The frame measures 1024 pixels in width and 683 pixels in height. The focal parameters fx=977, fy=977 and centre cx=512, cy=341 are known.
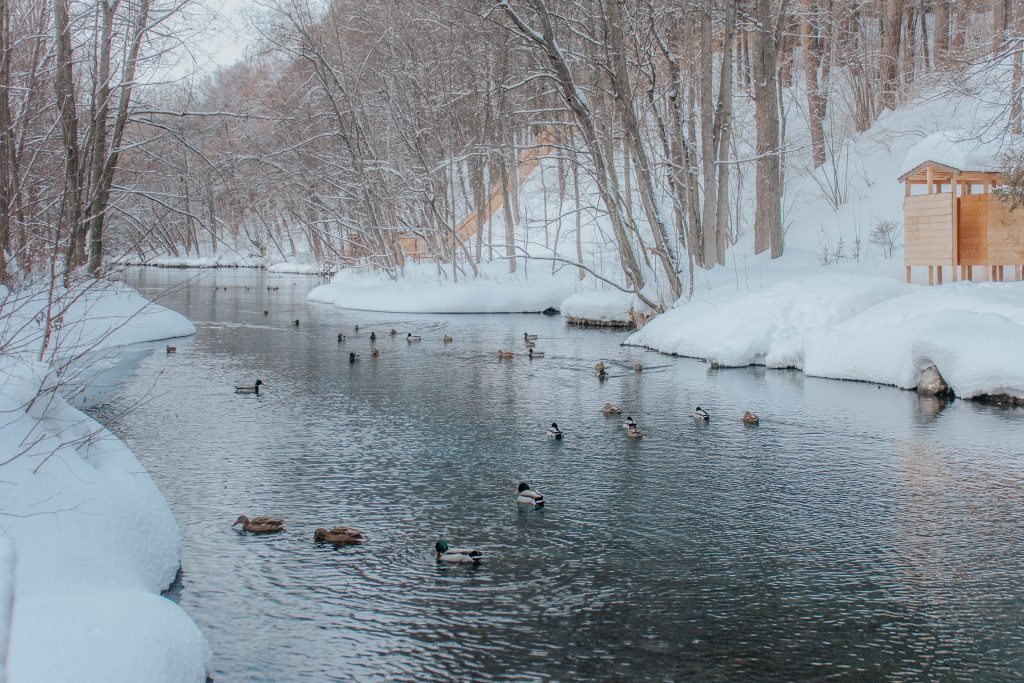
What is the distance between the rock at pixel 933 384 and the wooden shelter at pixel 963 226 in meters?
6.03

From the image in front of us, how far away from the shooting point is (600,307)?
29703 mm

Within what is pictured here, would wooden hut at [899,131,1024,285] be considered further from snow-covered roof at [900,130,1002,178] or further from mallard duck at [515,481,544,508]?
mallard duck at [515,481,544,508]

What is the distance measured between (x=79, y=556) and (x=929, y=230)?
21.3 meters

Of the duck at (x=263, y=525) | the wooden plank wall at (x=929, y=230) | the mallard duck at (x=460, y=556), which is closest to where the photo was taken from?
the mallard duck at (x=460, y=556)

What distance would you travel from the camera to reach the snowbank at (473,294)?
3562cm

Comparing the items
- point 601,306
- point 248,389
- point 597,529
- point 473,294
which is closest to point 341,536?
point 597,529

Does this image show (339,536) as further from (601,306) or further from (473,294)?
(473,294)

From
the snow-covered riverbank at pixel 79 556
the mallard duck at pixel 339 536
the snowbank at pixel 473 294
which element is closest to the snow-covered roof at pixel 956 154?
the snowbank at pixel 473 294

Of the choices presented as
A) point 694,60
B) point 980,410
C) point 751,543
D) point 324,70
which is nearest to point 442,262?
point 324,70

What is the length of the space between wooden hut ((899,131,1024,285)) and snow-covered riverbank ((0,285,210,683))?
19.2m

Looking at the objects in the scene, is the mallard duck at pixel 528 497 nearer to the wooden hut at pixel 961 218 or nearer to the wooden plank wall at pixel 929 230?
the wooden hut at pixel 961 218

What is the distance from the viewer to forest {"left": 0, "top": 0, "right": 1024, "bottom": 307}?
889 inches

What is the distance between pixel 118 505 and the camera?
781 centimetres

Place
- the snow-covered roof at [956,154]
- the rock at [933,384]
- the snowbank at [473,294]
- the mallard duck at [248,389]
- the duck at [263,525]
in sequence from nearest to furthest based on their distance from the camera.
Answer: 1. the duck at [263,525]
2. the rock at [933,384]
3. the mallard duck at [248,389]
4. the snow-covered roof at [956,154]
5. the snowbank at [473,294]
